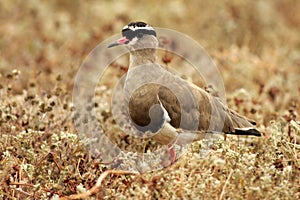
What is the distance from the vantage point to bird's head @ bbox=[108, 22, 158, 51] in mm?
5199

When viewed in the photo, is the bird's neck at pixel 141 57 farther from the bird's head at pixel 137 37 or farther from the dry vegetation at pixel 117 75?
the dry vegetation at pixel 117 75

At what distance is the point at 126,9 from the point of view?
9.77 metres

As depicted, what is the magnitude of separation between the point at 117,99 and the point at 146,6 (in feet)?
14.5

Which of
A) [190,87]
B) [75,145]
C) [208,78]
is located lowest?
[75,145]

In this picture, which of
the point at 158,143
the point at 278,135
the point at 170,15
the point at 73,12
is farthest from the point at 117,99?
the point at 73,12

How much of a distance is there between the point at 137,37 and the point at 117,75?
169cm

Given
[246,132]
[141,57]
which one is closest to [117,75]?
[141,57]

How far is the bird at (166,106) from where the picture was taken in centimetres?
475

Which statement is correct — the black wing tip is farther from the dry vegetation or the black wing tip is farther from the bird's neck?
the bird's neck

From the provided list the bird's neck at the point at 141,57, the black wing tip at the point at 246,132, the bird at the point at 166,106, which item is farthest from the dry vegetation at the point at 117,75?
the bird's neck at the point at 141,57

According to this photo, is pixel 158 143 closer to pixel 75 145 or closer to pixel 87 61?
pixel 75 145

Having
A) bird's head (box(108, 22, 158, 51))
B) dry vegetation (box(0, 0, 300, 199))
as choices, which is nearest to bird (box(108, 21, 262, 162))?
bird's head (box(108, 22, 158, 51))

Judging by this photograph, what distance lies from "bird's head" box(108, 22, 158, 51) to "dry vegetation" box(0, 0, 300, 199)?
80 centimetres

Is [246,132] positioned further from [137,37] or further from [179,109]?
[137,37]
